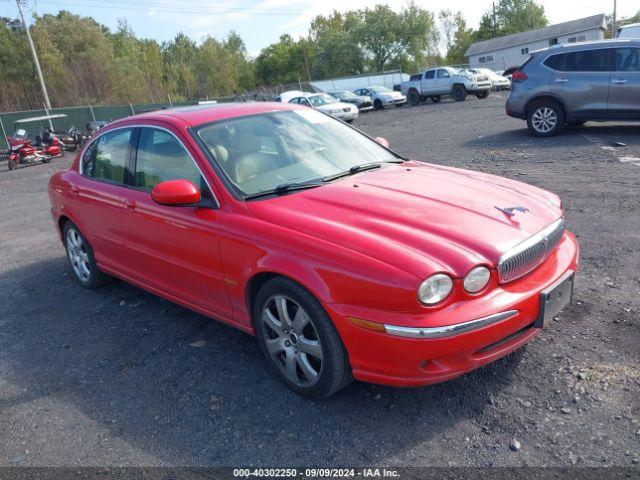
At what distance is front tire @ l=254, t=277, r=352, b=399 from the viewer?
9.70ft

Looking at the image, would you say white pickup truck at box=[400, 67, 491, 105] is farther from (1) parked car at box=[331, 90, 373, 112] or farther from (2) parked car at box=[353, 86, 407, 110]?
(1) parked car at box=[331, 90, 373, 112]

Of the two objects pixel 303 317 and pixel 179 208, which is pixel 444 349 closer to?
pixel 303 317

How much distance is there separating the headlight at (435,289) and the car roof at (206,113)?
7.23ft

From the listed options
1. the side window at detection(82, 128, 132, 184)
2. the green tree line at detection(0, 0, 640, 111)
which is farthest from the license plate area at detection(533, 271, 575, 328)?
the green tree line at detection(0, 0, 640, 111)

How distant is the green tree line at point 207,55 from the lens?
145ft

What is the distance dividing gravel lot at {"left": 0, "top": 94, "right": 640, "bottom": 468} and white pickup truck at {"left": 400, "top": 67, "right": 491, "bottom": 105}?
24.1 meters

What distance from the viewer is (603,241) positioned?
5.30 metres

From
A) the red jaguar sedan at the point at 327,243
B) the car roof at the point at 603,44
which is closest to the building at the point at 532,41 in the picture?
the car roof at the point at 603,44

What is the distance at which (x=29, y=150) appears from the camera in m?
20.4

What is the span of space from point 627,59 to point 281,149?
9360 millimetres

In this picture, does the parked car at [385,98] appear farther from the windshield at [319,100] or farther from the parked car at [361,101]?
the windshield at [319,100]

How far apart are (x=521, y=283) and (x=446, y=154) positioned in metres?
8.70

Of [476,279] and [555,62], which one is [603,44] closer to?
[555,62]

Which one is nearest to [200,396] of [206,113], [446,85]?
[206,113]
